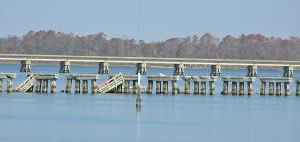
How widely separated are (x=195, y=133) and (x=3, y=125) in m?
9.31

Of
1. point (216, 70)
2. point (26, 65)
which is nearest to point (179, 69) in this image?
point (216, 70)

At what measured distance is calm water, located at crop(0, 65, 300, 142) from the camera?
5541cm

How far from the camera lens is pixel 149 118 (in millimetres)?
64938

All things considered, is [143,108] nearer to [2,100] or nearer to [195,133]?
[2,100]

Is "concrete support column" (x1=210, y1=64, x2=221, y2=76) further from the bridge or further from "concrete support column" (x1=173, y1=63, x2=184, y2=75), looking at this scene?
"concrete support column" (x1=173, y1=63, x2=184, y2=75)

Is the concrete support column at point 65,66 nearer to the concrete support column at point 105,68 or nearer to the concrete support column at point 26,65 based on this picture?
the concrete support column at point 105,68

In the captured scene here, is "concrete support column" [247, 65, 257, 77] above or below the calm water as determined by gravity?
above

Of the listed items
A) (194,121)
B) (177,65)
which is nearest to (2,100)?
(194,121)

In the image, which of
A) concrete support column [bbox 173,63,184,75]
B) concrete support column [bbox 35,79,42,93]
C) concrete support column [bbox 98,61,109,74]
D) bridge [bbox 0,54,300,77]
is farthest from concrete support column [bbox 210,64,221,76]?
concrete support column [bbox 35,79,42,93]

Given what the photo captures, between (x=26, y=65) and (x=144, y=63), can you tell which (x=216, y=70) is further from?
(x=26, y=65)

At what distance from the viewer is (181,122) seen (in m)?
63.2

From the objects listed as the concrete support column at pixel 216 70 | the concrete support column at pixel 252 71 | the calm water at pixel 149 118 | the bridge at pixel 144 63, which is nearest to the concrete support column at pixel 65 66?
the bridge at pixel 144 63

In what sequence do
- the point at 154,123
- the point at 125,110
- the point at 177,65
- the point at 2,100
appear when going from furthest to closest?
the point at 177,65
the point at 2,100
the point at 125,110
the point at 154,123

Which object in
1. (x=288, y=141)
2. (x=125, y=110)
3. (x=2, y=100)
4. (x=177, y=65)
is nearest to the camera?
(x=288, y=141)
